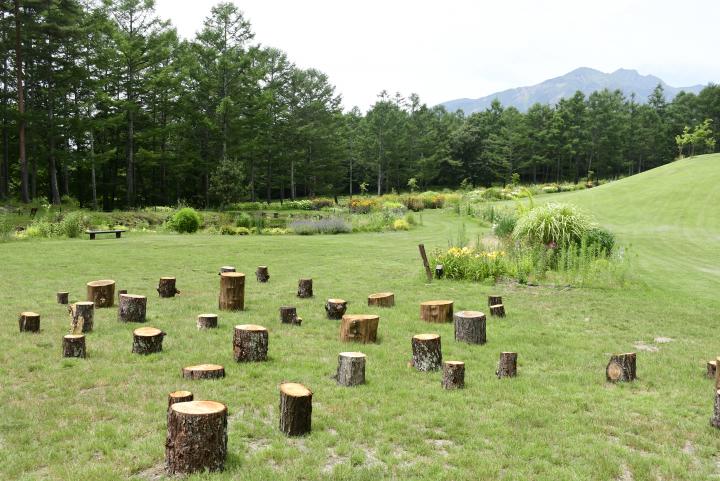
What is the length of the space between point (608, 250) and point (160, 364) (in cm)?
1023

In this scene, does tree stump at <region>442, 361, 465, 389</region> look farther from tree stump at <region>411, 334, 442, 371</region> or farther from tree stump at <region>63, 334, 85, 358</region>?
tree stump at <region>63, 334, 85, 358</region>

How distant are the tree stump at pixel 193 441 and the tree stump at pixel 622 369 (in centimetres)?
386

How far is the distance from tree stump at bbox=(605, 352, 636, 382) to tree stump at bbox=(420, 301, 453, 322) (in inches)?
103

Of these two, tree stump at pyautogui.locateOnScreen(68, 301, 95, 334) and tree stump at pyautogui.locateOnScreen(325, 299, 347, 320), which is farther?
tree stump at pyautogui.locateOnScreen(325, 299, 347, 320)

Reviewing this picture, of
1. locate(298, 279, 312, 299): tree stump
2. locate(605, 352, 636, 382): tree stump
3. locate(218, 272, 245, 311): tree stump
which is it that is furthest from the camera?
locate(298, 279, 312, 299): tree stump

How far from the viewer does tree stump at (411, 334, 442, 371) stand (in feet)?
17.3

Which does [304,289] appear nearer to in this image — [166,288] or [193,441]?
[166,288]

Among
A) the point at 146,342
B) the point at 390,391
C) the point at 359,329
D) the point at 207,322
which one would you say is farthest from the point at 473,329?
the point at 146,342

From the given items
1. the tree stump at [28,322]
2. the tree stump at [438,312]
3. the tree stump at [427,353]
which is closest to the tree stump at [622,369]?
the tree stump at [427,353]

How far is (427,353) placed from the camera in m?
5.29

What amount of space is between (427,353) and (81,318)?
4.16 m

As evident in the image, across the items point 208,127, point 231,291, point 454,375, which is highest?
point 208,127

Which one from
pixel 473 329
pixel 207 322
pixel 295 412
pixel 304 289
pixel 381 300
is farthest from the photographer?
pixel 304 289

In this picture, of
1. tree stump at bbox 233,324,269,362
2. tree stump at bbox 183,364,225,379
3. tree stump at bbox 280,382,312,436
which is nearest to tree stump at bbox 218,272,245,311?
tree stump at bbox 233,324,269,362
